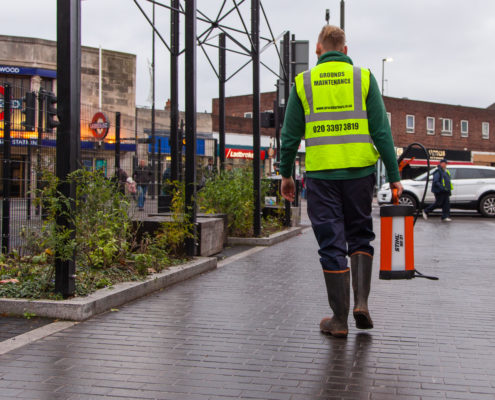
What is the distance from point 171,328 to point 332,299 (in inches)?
48.3

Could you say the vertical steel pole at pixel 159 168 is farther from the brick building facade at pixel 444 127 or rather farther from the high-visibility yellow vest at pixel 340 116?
the brick building facade at pixel 444 127

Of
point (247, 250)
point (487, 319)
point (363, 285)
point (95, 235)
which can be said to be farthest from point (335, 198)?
point (247, 250)

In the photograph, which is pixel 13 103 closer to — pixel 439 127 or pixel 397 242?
pixel 397 242

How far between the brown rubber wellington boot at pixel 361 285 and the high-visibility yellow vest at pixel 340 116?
68 cm

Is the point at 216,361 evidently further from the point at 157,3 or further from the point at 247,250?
the point at 157,3

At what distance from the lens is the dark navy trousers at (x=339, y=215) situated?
180 inches

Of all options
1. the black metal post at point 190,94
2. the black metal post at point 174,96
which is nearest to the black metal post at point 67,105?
the black metal post at point 190,94

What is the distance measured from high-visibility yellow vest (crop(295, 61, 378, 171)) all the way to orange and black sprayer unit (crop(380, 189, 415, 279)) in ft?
1.55

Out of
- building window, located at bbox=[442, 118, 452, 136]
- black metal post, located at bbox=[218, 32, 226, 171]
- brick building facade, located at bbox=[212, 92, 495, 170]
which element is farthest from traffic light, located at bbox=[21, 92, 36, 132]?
building window, located at bbox=[442, 118, 452, 136]

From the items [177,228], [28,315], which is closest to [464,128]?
[177,228]

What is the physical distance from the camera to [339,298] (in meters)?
4.57

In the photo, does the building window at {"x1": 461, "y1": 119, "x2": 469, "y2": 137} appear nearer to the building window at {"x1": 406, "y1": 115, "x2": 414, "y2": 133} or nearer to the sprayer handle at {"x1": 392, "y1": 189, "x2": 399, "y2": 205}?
the building window at {"x1": 406, "y1": 115, "x2": 414, "y2": 133}

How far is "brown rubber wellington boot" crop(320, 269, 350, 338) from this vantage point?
4555 millimetres

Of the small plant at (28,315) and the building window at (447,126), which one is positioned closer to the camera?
the small plant at (28,315)
